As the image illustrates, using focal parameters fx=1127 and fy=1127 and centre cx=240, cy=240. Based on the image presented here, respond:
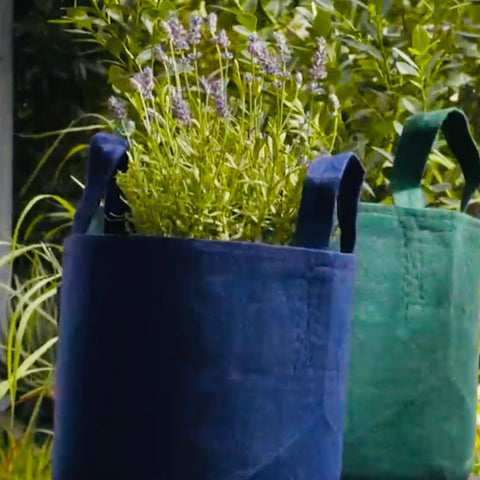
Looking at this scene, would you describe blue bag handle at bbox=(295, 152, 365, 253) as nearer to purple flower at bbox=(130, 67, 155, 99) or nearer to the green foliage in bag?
purple flower at bbox=(130, 67, 155, 99)

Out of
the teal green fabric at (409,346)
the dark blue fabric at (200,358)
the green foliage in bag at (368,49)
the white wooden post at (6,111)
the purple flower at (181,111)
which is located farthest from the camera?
the white wooden post at (6,111)

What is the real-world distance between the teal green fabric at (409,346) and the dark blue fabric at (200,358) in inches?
9.7

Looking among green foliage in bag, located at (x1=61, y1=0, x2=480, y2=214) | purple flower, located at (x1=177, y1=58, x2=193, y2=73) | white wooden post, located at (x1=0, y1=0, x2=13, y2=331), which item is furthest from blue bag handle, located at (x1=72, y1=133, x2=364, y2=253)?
white wooden post, located at (x1=0, y1=0, x2=13, y2=331)

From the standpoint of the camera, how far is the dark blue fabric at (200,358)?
3.41ft

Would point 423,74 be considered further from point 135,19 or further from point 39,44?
point 39,44

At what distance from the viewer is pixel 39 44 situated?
109 inches

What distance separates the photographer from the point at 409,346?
1344 millimetres

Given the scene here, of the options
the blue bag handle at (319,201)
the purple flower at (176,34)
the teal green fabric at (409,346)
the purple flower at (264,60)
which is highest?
the purple flower at (176,34)

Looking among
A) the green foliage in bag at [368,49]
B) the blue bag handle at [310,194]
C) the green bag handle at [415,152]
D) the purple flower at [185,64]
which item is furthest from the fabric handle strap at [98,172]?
the green foliage in bag at [368,49]

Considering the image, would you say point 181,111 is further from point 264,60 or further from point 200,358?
point 200,358

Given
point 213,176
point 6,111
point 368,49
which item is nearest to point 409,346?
point 213,176

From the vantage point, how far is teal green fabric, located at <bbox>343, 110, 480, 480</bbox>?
52.2 inches

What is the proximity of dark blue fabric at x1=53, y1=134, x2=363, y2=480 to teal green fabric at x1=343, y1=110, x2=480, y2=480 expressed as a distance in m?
0.25

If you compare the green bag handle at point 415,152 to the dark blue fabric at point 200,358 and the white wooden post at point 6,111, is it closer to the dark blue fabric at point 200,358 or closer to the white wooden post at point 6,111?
the dark blue fabric at point 200,358
